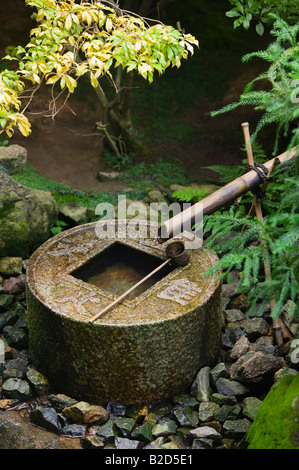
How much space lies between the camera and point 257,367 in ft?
14.2

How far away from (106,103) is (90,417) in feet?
17.8

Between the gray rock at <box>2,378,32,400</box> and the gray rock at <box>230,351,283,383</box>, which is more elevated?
the gray rock at <box>230,351,283,383</box>

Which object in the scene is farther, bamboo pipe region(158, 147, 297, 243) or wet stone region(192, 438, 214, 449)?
bamboo pipe region(158, 147, 297, 243)

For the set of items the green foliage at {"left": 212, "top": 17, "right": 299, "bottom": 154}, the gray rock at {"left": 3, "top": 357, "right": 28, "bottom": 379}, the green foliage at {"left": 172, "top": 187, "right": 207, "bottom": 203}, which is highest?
the green foliage at {"left": 212, "top": 17, "right": 299, "bottom": 154}

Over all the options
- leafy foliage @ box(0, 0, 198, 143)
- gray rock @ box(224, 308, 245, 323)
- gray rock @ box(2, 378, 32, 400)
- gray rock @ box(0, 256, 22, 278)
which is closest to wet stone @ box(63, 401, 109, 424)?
gray rock @ box(2, 378, 32, 400)

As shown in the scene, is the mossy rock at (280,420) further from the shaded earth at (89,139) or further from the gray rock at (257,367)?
the shaded earth at (89,139)

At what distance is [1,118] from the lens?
198 inches

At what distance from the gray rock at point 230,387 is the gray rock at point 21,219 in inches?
116

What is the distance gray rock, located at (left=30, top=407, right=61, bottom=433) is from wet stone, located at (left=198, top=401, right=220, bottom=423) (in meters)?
1.19

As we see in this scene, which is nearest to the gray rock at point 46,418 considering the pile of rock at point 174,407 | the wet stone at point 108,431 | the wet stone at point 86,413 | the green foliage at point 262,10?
the pile of rock at point 174,407

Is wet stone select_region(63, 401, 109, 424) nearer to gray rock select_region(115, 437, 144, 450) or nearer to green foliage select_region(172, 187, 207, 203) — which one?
gray rock select_region(115, 437, 144, 450)

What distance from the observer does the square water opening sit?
4902 millimetres

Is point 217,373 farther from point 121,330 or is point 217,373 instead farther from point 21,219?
point 21,219
